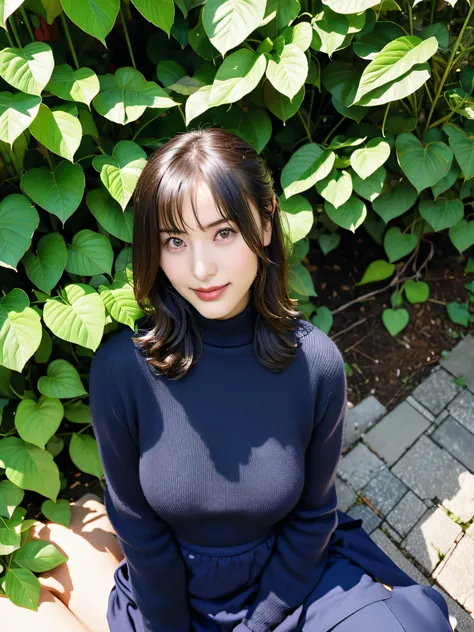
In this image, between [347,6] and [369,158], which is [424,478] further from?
[347,6]

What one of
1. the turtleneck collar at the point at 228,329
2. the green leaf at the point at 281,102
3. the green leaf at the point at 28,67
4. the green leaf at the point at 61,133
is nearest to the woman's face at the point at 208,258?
the turtleneck collar at the point at 228,329

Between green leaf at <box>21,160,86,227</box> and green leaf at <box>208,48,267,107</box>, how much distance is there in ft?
1.45

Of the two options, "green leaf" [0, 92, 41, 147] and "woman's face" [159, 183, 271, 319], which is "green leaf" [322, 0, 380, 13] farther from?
"green leaf" [0, 92, 41, 147]

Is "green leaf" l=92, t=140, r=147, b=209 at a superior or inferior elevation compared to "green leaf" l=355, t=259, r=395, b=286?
superior

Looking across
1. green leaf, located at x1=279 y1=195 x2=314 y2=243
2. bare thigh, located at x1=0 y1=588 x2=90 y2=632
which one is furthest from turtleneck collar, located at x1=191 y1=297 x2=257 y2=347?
bare thigh, located at x1=0 y1=588 x2=90 y2=632

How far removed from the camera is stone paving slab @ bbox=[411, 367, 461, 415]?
2.71 m

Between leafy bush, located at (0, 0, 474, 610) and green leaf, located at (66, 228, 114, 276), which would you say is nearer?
leafy bush, located at (0, 0, 474, 610)

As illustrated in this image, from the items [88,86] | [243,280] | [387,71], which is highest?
[88,86]

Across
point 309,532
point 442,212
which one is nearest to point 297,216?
point 442,212

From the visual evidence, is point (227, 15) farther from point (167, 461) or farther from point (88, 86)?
point (167, 461)

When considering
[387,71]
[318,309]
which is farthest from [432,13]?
[318,309]

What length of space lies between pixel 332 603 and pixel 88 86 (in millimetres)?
1570

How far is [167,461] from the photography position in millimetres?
1471

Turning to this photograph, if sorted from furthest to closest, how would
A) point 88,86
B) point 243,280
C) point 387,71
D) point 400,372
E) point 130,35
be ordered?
point 400,372 → point 130,35 → point 387,71 → point 88,86 → point 243,280
